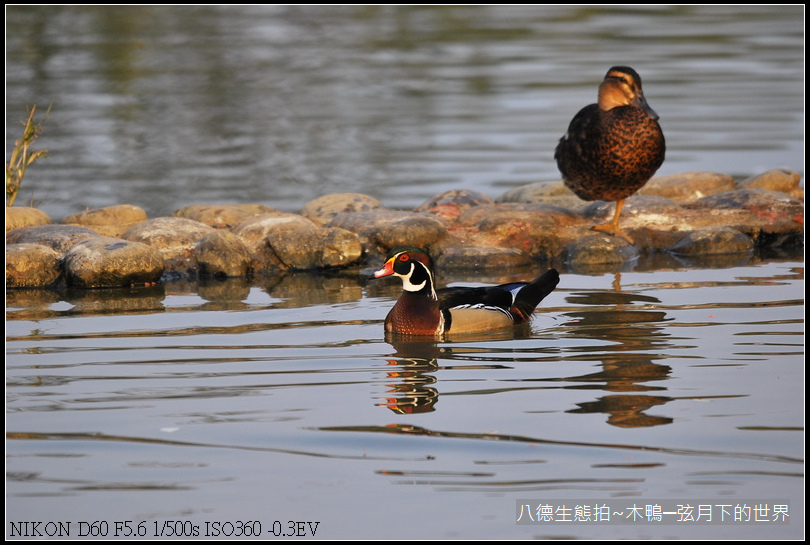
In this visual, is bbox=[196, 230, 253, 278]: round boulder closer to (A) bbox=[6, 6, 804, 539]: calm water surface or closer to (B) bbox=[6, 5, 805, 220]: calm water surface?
(A) bbox=[6, 6, 804, 539]: calm water surface

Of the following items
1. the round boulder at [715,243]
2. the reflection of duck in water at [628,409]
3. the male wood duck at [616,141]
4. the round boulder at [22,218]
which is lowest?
the round boulder at [715,243]

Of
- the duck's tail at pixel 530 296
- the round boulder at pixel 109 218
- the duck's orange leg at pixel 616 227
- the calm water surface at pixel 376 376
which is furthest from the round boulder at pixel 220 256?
the duck's orange leg at pixel 616 227

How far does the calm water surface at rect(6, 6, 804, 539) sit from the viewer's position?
564 centimetres

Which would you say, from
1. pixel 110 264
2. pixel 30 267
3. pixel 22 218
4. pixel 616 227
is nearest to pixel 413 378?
pixel 110 264

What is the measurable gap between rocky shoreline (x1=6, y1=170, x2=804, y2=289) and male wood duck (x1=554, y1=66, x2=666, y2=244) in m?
0.69

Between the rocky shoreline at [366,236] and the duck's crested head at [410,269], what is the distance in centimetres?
260

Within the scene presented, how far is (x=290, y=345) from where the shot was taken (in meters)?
8.52

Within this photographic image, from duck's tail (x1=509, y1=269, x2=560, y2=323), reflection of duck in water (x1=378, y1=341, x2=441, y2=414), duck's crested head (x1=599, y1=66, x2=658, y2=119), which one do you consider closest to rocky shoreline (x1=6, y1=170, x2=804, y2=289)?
duck's crested head (x1=599, y1=66, x2=658, y2=119)

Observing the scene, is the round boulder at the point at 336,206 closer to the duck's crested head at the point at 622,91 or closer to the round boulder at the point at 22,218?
the round boulder at the point at 22,218

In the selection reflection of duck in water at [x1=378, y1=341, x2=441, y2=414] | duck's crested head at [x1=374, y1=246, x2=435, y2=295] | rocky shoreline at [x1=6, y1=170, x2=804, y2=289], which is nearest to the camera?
reflection of duck in water at [x1=378, y1=341, x2=441, y2=414]

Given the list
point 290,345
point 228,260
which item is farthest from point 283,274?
point 290,345

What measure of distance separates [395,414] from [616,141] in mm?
5161

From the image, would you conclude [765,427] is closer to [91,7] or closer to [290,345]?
[290,345]

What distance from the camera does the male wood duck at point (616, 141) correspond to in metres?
11.2
